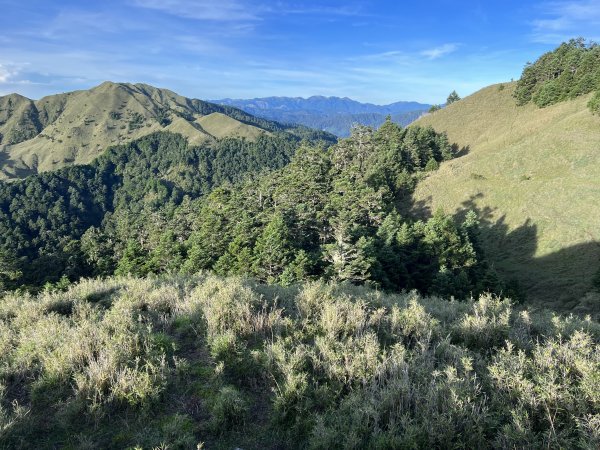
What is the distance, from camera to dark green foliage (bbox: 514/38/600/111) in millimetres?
73938

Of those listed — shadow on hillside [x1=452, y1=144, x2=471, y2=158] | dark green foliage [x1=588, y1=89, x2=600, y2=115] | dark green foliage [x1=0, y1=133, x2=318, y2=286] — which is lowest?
dark green foliage [x1=0, y1=133, x2=318, y2=286]

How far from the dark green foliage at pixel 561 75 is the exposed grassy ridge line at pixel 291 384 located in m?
77.2

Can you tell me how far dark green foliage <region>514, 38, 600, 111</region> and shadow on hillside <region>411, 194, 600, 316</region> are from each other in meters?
34.1

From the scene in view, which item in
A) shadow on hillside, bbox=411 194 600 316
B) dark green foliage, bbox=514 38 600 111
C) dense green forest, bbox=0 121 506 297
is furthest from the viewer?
dark green foliage, bbox=514 38 600 111

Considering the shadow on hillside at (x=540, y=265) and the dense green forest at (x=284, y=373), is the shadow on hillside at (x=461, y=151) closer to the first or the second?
the shadow on hillside at (x=540, y=265)

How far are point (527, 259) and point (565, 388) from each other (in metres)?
44.1

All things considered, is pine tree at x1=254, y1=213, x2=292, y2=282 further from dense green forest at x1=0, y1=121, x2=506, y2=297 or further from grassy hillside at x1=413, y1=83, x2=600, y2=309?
grassy hillside at x1=413, y1=83, x2=600, y2=309

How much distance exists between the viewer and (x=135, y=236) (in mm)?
77688

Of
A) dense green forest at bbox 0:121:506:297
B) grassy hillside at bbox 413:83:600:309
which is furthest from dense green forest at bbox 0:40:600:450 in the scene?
grassy hillside at bbox 413:83:600:309

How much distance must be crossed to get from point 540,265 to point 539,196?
15634 mm

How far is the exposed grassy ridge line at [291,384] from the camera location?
4652 millimetres

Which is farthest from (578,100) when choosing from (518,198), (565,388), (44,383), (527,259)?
(44,383)

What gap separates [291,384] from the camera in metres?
5.38

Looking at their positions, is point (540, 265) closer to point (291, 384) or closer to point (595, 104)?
point (595, 104)
